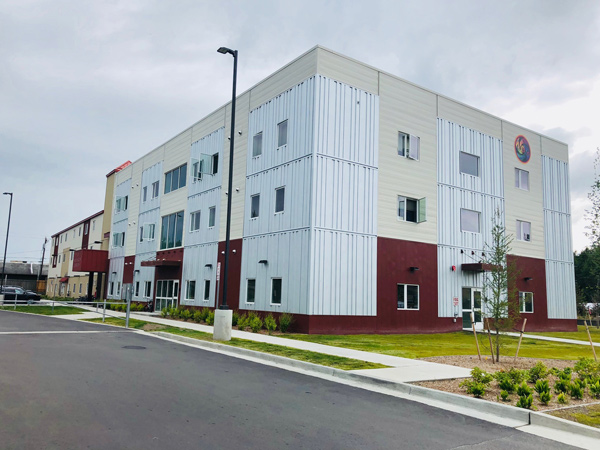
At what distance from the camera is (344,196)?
23500 mm

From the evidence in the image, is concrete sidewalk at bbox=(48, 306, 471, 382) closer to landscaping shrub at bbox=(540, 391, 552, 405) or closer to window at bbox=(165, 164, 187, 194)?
landscaping shrub at bbox=(540, 391, 552, 405)

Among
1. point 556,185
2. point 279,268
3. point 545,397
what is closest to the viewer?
point 545,397

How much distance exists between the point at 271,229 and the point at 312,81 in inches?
283

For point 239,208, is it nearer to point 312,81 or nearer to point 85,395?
point 312,81

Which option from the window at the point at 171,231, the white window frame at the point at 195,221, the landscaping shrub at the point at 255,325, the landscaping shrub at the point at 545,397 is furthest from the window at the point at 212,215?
the landscaping shrub at the point at 545,397

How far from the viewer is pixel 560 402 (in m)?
8.20

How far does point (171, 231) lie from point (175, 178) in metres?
3.85

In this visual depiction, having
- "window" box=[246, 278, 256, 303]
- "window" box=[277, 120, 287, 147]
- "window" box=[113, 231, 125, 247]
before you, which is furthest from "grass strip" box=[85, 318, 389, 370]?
"window" box=[113, 231, 125, 247]

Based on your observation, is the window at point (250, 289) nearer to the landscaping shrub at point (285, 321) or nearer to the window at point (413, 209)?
the landscaping shrub at point (285, 321)

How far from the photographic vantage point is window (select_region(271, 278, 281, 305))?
23872mm

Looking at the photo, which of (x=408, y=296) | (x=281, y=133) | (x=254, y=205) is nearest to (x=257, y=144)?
(x=281, y=133)

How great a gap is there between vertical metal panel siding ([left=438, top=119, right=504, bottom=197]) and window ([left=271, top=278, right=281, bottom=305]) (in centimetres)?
1053

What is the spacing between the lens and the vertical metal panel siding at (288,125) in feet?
77.0

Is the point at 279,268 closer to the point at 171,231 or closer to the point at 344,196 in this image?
the point at 344,196
